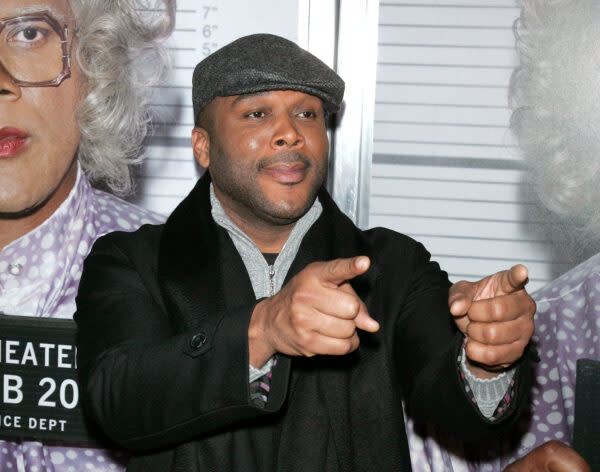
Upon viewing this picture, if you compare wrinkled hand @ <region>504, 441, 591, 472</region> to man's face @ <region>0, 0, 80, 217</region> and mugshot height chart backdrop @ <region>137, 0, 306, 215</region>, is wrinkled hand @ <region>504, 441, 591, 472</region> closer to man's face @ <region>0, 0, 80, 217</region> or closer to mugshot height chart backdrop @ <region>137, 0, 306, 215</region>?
mugshot height chart backdrop @ <region>137, 0, 306, 215</region>

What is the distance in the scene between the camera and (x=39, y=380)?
2.00 meters

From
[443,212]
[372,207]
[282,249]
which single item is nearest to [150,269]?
[282,249]

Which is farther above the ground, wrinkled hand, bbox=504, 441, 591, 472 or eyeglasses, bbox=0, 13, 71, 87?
eyeglasses, bbox=0, 13, 71, 87

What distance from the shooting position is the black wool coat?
1.32 meters

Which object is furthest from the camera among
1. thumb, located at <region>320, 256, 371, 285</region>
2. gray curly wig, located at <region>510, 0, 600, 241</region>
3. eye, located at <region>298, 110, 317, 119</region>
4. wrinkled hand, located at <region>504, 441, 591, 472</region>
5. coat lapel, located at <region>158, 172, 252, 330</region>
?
gray curly wig, located at <region>510, 0, 600, 241</region>

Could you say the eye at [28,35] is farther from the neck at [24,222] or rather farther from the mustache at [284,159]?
the mustache at [284,159]

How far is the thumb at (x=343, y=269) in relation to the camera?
1.09 meters

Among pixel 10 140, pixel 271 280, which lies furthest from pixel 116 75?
pixel 271 280

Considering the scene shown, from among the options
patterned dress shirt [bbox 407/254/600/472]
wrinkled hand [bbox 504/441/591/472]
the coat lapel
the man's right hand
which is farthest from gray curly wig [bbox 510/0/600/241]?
the man's right hand

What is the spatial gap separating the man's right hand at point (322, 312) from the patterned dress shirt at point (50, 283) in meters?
0.96

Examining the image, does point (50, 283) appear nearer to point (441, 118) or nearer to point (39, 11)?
point (39, 11)

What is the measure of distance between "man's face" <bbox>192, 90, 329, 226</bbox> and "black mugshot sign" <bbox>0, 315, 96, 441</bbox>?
639mm

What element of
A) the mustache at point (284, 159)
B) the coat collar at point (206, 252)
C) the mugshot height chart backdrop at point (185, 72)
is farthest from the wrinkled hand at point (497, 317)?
the mugshot height chart backdrop at point (185, 72)

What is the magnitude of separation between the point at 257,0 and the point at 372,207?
583 mm
